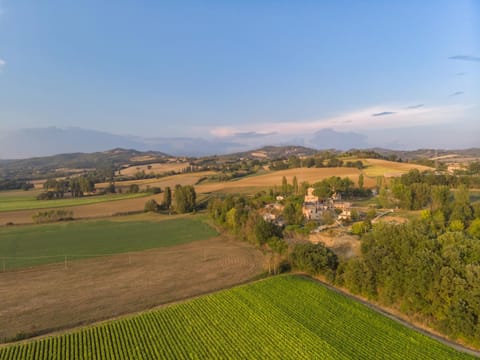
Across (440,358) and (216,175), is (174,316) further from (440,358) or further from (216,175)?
(216,175)

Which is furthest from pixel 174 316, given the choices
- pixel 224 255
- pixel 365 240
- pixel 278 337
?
pixel 365 240

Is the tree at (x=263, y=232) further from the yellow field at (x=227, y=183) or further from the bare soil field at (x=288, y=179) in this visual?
the bare soil field at (x=288, y=179)

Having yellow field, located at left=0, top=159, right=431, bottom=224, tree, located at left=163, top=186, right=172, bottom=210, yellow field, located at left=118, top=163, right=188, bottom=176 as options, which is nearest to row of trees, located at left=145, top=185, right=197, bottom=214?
tree, located at left=163, top=186, right=172, bottom=210

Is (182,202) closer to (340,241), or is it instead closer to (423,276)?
(340,241)

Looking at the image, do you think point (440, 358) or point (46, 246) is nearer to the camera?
point (440, 358)

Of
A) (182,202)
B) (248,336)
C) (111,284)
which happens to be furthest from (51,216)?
(248,336)

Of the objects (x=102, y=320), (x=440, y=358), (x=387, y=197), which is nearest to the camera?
(x=440, y=358)
